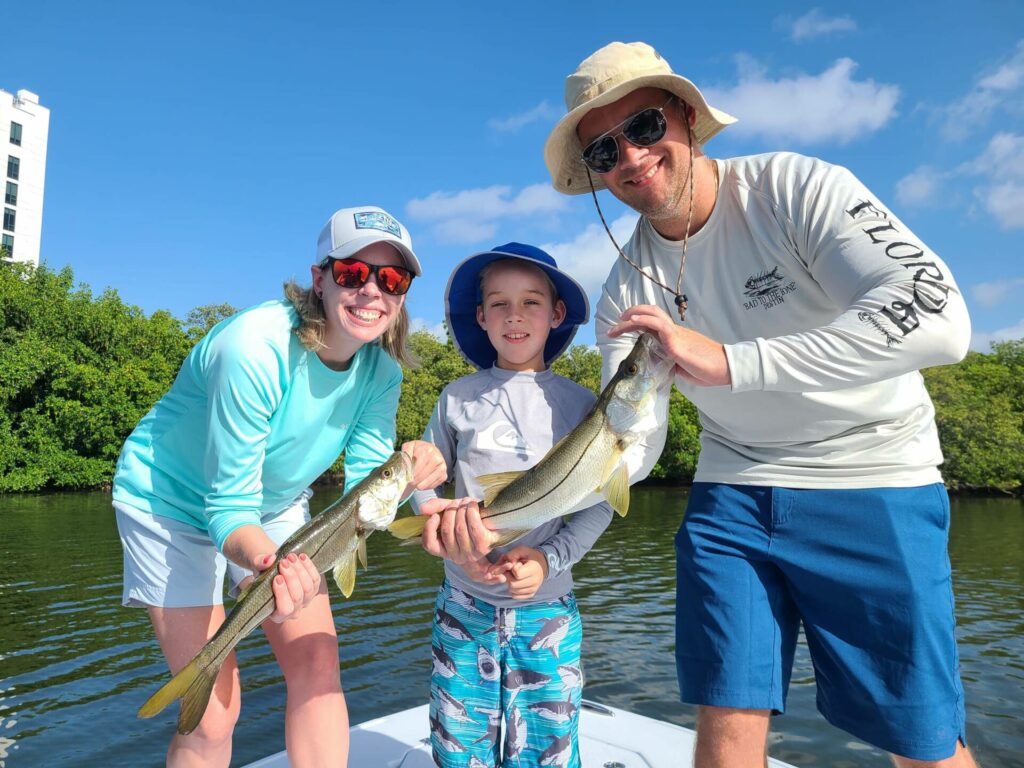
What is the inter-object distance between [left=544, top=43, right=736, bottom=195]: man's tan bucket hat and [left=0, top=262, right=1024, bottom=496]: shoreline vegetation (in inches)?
1822

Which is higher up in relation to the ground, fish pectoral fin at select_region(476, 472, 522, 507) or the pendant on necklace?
the pendant on necklace

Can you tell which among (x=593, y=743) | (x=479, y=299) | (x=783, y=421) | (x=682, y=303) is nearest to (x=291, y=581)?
(x=479, y=299)

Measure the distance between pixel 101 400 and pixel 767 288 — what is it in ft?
161

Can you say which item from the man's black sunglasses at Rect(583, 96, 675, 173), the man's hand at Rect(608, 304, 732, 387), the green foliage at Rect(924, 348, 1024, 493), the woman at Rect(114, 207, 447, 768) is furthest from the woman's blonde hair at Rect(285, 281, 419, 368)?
the green foliage at Rect(924, 348, 1024, 493)

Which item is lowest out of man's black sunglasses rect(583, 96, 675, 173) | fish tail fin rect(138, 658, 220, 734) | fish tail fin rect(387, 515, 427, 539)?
fish tail fin rect(138, 658, 220, 734)

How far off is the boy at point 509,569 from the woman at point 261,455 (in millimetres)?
350

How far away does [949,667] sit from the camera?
290cm

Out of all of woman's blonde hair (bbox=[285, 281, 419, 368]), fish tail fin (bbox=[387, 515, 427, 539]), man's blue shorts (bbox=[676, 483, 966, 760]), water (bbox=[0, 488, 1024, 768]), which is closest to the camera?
man's blue shorts (bbox=[676, 483, 966, 760])

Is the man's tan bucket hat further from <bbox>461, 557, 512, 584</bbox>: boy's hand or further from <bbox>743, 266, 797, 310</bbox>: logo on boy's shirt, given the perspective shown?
<bbox>461, 557, 512, 584</bbox>: boy's hand

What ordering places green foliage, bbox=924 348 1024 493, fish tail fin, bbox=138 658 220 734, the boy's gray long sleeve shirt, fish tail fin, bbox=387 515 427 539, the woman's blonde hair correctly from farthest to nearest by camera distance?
1. green foliage, bbox=924 348 1024 493
2. the woman's blonde hair
3. the boy's gray long sleeve shirt
4. fish tail fin, bbox=387 515 427 539
5. fish tail fin, bbox=138 658 220 734

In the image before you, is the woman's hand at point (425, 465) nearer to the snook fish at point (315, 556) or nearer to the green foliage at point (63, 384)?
the snook fish at point (315, 556)

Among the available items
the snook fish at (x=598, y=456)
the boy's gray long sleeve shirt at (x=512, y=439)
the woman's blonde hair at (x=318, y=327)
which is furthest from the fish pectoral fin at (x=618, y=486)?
the woman's blonde hair at (x=318, y=327)

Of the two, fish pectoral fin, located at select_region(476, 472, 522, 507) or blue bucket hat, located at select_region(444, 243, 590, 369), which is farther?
blue bucket hat, located at select_region(444, 243, 590, 369)

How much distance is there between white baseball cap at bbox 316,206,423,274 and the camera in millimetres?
3670
